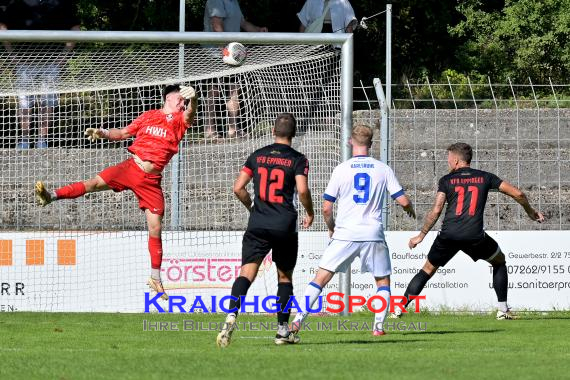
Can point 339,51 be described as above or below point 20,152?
above

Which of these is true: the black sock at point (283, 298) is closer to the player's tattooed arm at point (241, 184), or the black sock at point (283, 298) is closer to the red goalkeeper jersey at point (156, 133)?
the player's tattooed arm at point (241, 184)

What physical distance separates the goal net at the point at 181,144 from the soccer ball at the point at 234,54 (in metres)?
1.19

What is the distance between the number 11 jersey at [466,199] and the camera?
44.9 ft

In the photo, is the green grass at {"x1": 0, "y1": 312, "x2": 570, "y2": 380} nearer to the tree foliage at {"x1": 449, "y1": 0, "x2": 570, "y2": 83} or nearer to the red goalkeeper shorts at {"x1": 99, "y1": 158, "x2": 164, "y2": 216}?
the red goalkeeper shorts at {"x1": 99, "y1": 158, "x2": 164, "y2": 216}

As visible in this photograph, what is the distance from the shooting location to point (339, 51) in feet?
50.2

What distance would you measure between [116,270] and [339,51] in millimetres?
4021

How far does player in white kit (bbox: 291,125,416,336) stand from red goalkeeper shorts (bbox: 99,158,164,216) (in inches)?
121

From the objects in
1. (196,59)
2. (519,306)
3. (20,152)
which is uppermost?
(196,59)

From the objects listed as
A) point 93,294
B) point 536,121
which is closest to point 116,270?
point 93,294

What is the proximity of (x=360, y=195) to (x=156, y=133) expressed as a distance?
3.31 meters

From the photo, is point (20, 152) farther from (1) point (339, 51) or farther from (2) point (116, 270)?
(1) point (339, 51)

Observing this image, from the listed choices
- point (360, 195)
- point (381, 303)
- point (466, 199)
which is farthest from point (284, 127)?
point (466, 199)

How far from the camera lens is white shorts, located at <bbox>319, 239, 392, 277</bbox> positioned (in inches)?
430

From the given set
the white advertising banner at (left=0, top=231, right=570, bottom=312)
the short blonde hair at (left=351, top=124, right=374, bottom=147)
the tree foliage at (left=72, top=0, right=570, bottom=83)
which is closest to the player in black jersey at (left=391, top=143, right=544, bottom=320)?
the white advertising banner at (left=0, top=231, right=570, bottom=312)
